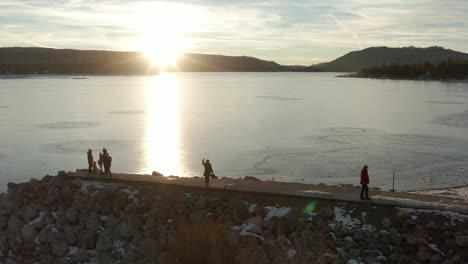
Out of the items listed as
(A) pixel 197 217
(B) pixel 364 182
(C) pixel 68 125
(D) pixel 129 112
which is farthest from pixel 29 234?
(D) pixel 129 112

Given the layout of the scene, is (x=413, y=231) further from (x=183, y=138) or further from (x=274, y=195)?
(x=183, y=138)

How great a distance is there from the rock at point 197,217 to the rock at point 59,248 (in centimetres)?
473

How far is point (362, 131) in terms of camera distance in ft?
173

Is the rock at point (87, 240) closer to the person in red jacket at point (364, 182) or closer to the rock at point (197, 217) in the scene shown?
the rock at point (197, 217)

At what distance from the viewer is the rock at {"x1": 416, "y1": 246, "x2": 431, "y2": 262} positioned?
52.7 feet

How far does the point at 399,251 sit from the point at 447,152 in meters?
26.6

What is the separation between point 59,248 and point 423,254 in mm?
12572

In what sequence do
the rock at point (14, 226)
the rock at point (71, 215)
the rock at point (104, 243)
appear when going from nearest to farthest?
1. the rock at point (104, 243)
2. the rock at point (71, 215)
3. the rock at point (14, 226)

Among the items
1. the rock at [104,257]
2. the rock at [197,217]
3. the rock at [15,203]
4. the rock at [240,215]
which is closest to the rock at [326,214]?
the rock at [240,215]

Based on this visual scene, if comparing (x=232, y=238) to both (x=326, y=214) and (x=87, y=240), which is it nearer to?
(x=326, y=214)

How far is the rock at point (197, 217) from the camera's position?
18812mm

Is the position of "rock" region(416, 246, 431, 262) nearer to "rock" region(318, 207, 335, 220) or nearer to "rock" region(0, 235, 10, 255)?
"rock" region(318, 207, 335, 220)

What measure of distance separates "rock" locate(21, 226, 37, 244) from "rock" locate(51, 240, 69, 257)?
3.69ft

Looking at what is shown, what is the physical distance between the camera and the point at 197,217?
18.9m
